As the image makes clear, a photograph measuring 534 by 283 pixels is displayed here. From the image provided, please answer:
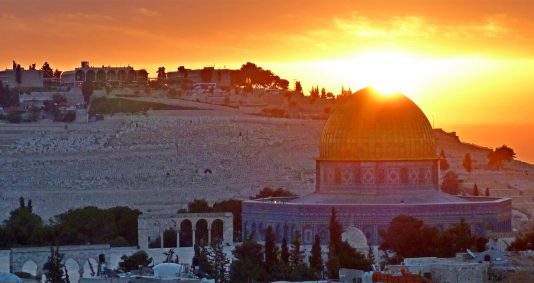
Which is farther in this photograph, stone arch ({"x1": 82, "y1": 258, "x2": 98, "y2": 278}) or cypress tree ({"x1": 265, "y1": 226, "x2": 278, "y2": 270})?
stone arch ({"x1": 82, "y1": 258, "x2": 98, "y2": 278})

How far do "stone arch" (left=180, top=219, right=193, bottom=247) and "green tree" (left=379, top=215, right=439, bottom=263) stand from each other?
9.60 m

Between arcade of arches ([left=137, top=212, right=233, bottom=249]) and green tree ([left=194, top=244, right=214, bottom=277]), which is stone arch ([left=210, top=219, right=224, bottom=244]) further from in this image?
green tree ([left=194, top=244, right=214, bottom=277])

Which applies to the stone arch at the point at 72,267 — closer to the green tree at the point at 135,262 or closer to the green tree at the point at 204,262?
the green tree at the point at 135,262

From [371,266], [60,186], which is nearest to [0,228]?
[371,266]

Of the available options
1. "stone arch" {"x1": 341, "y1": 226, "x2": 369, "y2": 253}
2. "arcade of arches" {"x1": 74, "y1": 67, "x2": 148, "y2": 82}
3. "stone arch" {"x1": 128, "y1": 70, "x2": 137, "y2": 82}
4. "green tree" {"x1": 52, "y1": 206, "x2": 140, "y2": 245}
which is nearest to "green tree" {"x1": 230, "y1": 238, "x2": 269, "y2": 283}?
"stone arch" {"x1": 341, "y1": 226, "x2": 369, "y2": 253}

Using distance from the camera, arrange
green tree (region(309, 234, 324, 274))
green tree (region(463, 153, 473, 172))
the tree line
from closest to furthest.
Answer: green tree (region(309, 234, 324, 274)) → the tree line → green tree (region(463, 153, 473, 172))

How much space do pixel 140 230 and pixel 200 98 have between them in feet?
189

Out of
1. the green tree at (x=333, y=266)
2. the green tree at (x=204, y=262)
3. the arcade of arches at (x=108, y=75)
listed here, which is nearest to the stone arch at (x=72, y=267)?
the green tree at (x=204, y=262)

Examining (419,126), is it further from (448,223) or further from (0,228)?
(0,228)

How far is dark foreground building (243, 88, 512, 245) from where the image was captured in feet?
259

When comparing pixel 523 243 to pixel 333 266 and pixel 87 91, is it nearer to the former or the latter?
pixel 333 266

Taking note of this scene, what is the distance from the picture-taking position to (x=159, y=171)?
117125mm

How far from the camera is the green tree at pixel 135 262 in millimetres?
66688

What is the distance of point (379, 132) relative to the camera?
81500 millimetres
